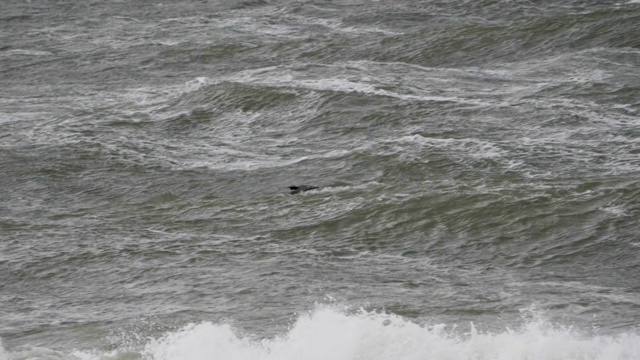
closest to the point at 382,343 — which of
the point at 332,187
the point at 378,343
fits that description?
the point at 378,343

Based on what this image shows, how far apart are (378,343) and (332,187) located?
4.30 m

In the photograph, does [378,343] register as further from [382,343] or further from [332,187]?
[332,187]

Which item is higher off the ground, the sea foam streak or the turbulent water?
the sea foam streak

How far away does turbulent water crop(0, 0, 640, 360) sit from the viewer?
370 inches

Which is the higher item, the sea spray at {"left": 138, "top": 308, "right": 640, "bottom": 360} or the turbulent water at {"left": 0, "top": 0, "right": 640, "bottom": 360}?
the sea spray at {"left": 138, "top": 308, "right": 640, "bottom": 360}

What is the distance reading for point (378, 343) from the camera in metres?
8.86

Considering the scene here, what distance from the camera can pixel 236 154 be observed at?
14.5 metres

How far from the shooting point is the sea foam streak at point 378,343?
8.52 metres

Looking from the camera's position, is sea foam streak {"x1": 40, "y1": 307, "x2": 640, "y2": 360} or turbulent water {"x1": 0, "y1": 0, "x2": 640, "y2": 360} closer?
sea foam streak {"x1": 40, "y1": 307, "x2": 640, "y2": 360}

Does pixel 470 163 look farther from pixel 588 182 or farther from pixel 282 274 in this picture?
pixel 282 274

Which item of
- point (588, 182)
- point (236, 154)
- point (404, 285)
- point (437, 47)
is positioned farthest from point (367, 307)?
point (437, 47)

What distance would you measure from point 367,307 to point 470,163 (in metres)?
3.93

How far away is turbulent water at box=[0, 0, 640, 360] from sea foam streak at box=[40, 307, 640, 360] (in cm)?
2

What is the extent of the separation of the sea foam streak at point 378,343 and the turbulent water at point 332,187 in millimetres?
21
